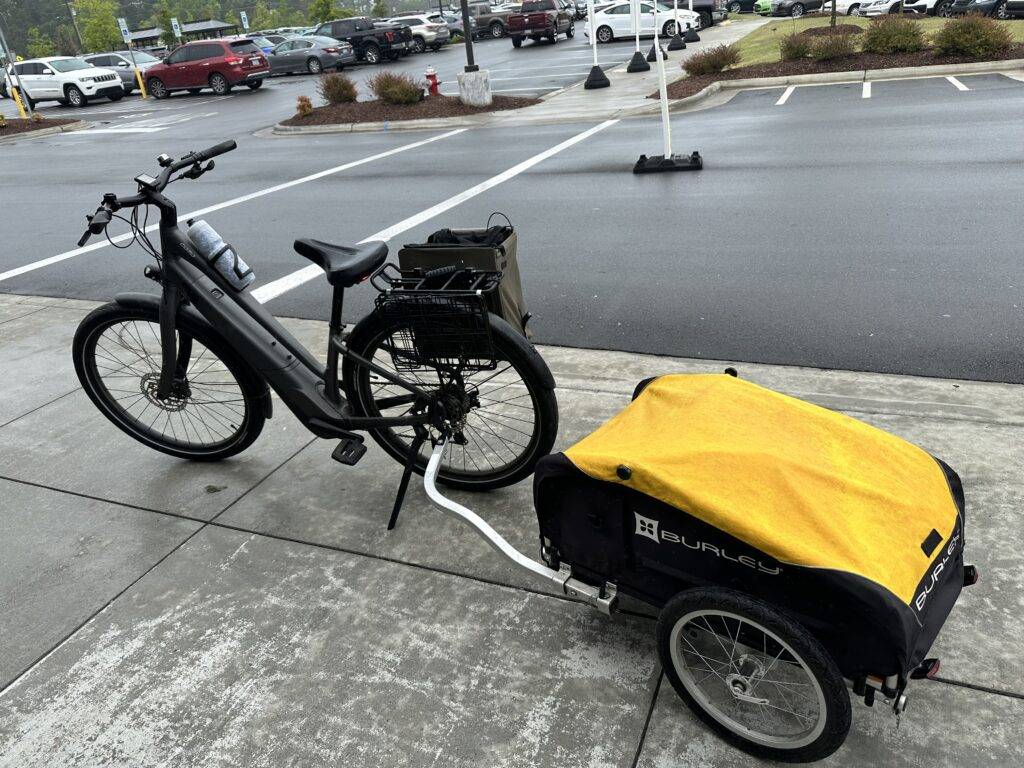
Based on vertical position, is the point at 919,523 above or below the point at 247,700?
above

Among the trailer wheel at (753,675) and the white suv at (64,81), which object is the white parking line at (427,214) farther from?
the white suv at (64,81)

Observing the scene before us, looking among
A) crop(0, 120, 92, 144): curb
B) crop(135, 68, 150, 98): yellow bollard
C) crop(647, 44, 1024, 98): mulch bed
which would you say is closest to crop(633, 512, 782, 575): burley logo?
crop(647, 44, 1024, 98): mulch bed

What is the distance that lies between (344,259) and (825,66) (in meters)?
17.6

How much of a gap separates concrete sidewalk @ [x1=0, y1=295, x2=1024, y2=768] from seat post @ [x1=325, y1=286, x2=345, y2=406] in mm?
554

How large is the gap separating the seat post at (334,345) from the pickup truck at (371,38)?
33172 millimetres

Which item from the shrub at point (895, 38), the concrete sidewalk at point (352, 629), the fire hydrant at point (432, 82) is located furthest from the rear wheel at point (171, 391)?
the shrub at point (895, 38)

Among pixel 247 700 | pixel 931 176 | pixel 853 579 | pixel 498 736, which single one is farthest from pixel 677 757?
pixel 931 176

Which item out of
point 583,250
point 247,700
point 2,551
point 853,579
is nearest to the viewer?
point 853,579

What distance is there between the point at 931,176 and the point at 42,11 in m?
113

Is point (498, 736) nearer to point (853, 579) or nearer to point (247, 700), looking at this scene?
point (247, 700)

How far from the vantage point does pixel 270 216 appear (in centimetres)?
1003

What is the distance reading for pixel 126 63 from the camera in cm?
3447

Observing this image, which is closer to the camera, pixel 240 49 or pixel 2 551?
pixel 2 551

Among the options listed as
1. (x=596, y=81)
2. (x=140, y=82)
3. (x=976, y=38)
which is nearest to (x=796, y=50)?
(x=976, y=38)
